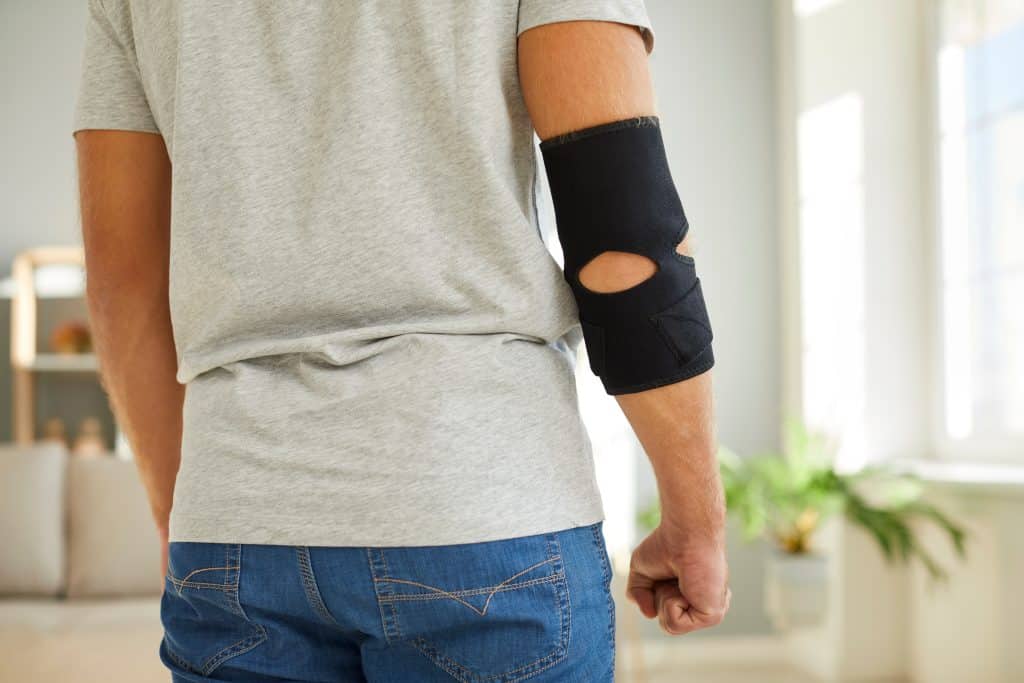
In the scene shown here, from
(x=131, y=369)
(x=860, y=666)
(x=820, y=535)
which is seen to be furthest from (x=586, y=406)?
(x=131, y=369)

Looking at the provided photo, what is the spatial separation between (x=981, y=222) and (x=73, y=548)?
3409 millimetres

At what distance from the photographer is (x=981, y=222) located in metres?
3.79

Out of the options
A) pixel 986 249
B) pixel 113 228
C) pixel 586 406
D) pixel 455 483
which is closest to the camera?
pixel 455 483

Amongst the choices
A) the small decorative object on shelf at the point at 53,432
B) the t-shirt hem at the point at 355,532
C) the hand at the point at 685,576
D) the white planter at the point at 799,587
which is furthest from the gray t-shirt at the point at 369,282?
the small decorative object on shelf at the point at 53,432

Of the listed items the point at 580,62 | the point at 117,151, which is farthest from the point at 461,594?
the point at 117,151

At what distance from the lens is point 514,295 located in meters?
0.73

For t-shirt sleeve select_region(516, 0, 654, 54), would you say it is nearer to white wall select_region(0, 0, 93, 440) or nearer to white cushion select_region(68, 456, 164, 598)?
white cushion select_region(68, 456, 164, 598)

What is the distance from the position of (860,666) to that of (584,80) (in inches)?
146

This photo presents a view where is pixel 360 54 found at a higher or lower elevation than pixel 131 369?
higher

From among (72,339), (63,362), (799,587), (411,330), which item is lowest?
(799,587)

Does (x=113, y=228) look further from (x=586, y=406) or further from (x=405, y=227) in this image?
(x=586, y=406)

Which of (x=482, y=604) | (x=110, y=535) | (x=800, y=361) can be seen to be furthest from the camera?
(x=800, y=361)

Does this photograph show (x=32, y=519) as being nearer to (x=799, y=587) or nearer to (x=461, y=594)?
(x=799, y=587)

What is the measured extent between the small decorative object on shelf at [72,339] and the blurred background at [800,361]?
0.01m
